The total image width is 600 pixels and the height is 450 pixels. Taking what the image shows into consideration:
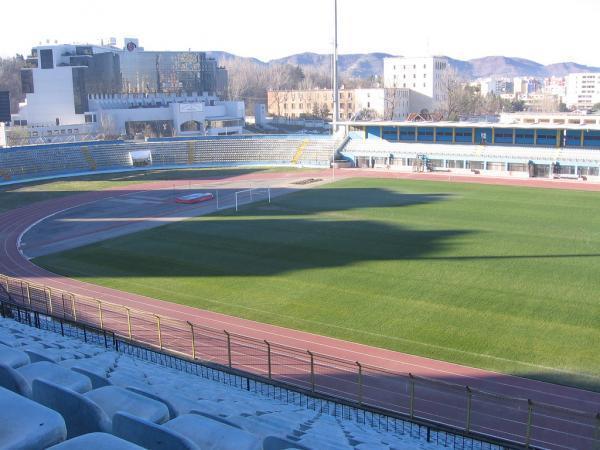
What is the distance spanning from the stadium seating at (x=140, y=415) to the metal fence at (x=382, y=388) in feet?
11.5

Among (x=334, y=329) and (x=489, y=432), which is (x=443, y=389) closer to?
(x=489, y=432)

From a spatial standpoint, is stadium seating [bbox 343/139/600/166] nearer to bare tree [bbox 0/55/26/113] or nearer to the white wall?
the white wall

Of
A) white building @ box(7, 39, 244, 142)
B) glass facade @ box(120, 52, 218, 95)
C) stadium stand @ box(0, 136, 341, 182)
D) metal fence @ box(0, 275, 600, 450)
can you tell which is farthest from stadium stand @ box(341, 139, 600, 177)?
metal fence @ box(0, 275, 600, 450)

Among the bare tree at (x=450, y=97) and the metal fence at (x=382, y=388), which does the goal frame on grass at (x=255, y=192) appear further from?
the bare tree at (x=450, y=97)

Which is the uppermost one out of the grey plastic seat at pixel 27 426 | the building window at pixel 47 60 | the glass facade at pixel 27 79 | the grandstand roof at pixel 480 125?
the building window at pixel 47 60

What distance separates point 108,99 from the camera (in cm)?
9369

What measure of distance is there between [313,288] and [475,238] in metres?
12.9

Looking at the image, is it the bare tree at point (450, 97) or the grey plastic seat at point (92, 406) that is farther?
the bare tree at point (450, 97)

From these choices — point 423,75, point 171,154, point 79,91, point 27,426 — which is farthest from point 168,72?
point 27,426

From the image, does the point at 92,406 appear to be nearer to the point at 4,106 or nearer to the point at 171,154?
the point at 171,154

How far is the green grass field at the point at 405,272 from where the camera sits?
2100 cm

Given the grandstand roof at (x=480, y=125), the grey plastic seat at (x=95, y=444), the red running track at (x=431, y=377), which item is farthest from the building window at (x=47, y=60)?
the grey plastic seat at (x=95, y=444)

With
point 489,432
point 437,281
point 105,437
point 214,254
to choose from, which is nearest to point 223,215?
point 214,254

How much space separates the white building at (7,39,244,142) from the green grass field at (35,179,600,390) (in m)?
50.0
